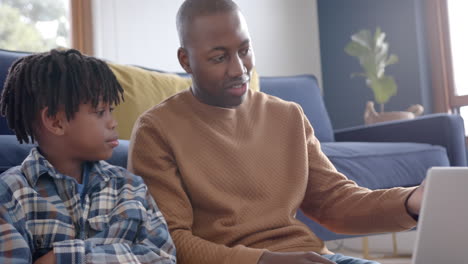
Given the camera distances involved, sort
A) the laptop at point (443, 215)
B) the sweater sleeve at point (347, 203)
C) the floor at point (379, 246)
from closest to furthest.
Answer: the laptop at point (443, 215) → the sweater sleeve at point (347, 203) → the floor at point (379, 246)

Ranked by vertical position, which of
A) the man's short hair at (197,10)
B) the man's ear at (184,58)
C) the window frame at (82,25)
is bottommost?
the man's ear at (184,58)

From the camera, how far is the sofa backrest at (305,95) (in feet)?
9.66

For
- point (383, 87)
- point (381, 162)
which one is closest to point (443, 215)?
point (381, 162)

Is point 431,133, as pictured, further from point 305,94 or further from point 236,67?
point 236,67

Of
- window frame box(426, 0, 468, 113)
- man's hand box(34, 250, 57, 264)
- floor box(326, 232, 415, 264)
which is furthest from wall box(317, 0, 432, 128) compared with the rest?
man's hand box(34, 250, 57, 264)

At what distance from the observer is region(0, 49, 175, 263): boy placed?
40.5 inches

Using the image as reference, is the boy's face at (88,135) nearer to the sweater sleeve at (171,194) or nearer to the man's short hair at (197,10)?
the sweater sleeve at (171,194)

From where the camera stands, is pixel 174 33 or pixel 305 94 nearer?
pixel 305 94

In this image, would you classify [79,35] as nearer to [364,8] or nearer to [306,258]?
[364,8]

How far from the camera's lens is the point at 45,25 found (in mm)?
3229

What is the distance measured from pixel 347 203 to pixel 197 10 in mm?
501

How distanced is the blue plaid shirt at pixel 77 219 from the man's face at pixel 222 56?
269mm

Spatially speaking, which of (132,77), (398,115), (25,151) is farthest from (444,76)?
(25,151)

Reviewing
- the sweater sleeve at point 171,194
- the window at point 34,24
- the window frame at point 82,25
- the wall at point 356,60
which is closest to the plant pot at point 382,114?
the wall at point 356,60
